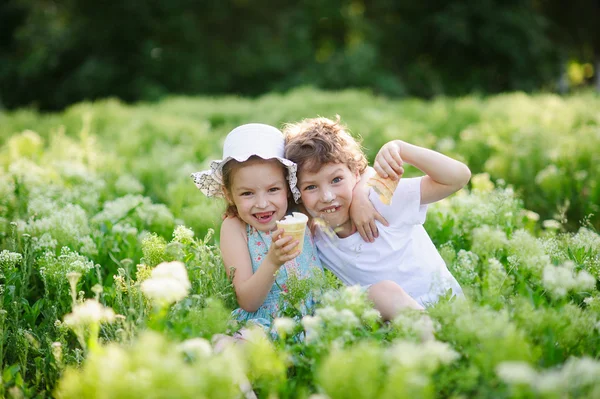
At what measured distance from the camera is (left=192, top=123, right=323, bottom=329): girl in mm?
2918

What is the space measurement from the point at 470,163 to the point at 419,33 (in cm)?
1798

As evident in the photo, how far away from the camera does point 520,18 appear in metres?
21.1

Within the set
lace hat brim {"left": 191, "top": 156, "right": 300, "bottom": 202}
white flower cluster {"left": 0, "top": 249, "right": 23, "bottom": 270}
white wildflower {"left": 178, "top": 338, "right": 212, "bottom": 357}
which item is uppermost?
lace hat brim {"left": 191, "top": 156, "right": 300, "bottom": 202}

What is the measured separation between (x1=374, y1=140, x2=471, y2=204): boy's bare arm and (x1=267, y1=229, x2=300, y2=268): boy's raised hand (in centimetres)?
63

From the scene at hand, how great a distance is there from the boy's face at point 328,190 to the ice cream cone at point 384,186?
0.17m

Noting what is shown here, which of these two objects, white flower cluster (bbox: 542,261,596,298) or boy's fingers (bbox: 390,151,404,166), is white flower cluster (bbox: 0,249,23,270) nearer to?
boy's fingers (bbox: 390,151,404,166)

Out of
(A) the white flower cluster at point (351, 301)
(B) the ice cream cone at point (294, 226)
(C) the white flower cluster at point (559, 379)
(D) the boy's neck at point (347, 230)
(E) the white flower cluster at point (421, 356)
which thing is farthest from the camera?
(D) the boy's neck at point (347, 230)

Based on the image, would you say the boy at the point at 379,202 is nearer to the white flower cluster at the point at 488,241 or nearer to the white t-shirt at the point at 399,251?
the white t-shirt at the point at 399,251

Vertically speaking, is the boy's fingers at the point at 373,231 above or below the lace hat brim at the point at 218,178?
below

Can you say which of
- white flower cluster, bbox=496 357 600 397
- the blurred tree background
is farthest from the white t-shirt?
the blurred tree background

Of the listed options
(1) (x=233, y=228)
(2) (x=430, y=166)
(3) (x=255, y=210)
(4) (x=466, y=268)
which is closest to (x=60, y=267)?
(1) (x=233, y=228)

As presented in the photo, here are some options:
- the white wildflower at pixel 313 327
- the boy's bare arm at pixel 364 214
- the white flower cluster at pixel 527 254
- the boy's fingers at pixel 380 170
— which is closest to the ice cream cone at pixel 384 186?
the boy's fingers at pixel 380 170

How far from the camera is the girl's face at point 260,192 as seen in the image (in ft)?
9.69

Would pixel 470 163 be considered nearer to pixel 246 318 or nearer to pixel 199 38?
pixel 246 318
